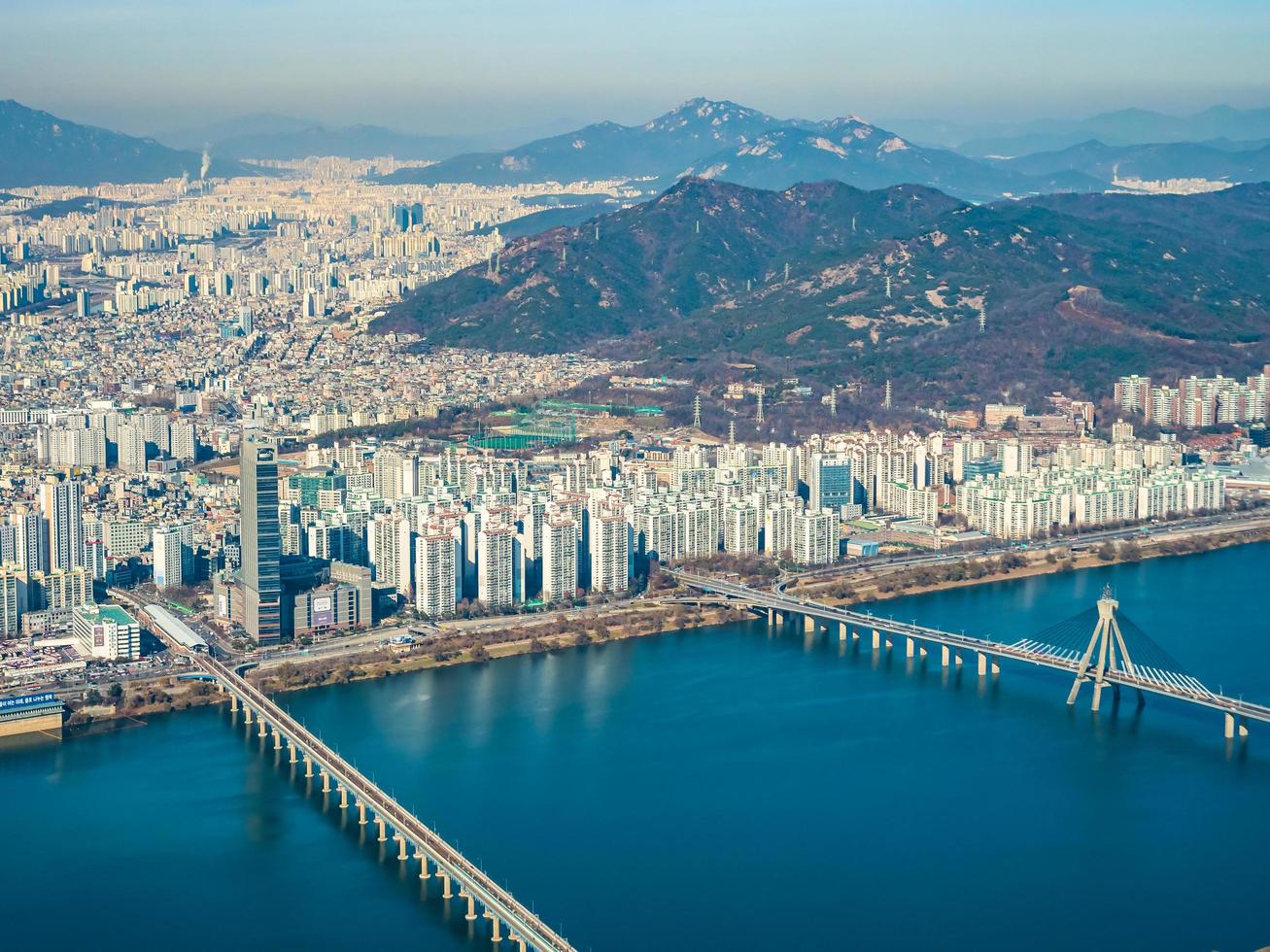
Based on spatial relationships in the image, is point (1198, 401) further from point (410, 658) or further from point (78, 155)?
point (78, 155)

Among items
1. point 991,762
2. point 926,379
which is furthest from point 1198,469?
point 991,762

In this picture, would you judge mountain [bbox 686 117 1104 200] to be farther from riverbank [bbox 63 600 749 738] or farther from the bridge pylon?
the bridge pylon

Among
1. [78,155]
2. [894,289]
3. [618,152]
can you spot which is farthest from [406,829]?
[78,155]

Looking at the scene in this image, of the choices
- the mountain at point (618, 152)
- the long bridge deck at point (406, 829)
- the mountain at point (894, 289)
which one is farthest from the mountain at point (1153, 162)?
the long bridge deck at point (406, 829)

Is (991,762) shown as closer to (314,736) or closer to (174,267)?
(314,736)

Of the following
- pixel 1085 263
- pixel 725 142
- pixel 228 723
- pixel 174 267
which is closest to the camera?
pixel 228 723

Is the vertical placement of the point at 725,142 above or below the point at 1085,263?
above
